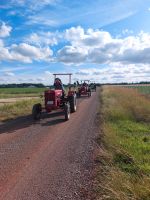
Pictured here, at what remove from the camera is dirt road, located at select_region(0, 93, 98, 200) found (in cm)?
672

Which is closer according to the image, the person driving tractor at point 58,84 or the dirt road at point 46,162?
the dirt road at point 46,162

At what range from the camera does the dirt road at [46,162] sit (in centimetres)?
672

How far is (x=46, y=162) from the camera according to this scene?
8812 millimetres

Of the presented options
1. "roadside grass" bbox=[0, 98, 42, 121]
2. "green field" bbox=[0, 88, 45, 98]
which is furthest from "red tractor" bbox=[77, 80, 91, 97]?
"green field" bbox=[0, 88, 45, 98]

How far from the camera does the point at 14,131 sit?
14.0 m

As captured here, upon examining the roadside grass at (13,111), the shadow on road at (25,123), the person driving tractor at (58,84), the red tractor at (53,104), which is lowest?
the roadside grass at (13,111)

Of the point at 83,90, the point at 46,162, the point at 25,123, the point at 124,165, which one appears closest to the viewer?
the point at 124,165

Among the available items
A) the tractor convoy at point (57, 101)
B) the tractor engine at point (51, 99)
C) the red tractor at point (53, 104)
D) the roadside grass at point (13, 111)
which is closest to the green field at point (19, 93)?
the roadside grass at point (13, 111)

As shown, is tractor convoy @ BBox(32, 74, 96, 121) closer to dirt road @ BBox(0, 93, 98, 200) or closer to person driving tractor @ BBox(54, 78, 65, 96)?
person driving tractor @ BBox(54, 78, 65, 96)

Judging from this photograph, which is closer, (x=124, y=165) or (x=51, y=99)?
(x=124, y=165)

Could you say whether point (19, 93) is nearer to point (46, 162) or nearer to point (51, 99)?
point (51, 99)

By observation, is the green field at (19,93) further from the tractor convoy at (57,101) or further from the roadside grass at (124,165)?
the roadside grass at (124,165)

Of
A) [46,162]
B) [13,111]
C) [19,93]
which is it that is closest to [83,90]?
[13,111]

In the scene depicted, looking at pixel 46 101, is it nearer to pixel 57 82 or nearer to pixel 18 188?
pixel 57 82
